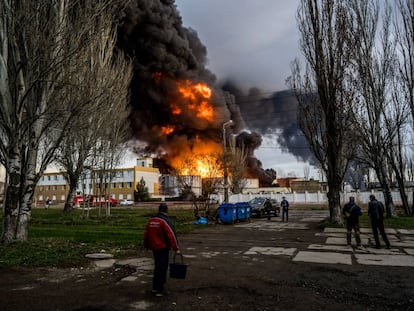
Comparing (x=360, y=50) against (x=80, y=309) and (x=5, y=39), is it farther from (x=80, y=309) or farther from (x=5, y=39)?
(x=80, y=309)

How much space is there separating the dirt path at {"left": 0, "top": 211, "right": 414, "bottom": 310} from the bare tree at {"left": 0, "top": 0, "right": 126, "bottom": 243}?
3.53 m

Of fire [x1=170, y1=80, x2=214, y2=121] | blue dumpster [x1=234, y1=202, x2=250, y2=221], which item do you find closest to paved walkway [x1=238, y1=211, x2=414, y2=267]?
blue dumpster [x1=234, y1=202, x2=250, y2=221]

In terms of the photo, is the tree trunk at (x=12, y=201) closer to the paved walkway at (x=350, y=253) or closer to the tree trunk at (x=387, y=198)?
the paved walkway at (x=350, y=253)

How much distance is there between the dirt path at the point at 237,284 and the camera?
4632 mm

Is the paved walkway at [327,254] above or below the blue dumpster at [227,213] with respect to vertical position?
below

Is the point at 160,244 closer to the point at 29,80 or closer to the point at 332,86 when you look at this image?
the point at 29,80

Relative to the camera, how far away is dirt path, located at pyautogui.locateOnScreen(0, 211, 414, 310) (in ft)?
15.2

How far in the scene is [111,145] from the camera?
82.0 feet

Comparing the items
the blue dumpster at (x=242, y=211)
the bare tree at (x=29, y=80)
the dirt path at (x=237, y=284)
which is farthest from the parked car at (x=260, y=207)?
the bare tree at (x=29, y=80)

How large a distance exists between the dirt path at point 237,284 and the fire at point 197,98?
3280 cm

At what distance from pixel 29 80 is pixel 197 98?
107ft

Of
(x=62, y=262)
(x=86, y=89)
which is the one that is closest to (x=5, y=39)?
(x=86, y=89)

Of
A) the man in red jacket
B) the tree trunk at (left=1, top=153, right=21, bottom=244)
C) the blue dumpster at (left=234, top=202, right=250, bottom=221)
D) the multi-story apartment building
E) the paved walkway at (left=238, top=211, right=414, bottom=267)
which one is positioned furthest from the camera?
the multi-story apartment building

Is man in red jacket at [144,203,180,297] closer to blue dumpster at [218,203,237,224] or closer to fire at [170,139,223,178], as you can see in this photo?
blue dumpster at [218,203,237,224]
